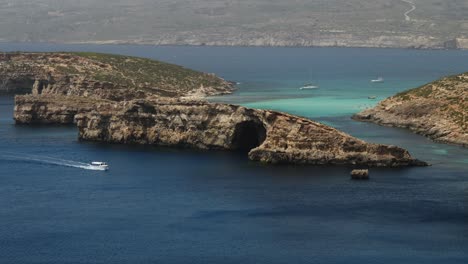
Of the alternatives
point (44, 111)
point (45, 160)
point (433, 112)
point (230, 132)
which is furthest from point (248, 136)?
point (44, 111)

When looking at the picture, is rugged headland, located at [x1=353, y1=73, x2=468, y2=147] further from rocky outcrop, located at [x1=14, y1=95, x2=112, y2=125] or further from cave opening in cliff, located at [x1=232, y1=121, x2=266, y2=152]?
rocky outcrop, located at [x1=14, y1=95, x2=112, y2=125]

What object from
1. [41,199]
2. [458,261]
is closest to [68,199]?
[41,199]

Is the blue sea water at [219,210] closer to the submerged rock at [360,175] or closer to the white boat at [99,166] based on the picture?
the white boat at [99,166]

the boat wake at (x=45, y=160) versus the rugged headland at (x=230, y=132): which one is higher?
the rugged headland at (x=230, y=132)

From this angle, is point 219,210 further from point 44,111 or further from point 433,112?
point 44,111

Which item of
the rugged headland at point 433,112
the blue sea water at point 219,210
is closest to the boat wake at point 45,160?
the blue sea water at point 219,210

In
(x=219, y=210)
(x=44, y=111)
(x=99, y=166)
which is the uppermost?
(x=44, y=111)

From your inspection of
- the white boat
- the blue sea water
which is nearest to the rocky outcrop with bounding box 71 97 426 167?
the blue sea water
